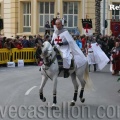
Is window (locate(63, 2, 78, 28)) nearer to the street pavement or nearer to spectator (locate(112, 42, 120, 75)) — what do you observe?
spectator (locate(112, 42, 120, 75))

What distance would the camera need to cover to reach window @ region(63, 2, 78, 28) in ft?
145

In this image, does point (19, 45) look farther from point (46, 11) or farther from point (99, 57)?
point (46, 11)

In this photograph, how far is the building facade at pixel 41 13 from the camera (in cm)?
4400

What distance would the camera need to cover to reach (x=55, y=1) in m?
43.9

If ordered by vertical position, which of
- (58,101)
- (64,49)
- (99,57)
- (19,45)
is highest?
(64,49)

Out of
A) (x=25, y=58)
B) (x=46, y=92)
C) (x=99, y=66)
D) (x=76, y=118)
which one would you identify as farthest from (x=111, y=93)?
(x=25, y=58)

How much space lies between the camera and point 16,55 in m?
28.2

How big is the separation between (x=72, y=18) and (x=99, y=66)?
21.8m

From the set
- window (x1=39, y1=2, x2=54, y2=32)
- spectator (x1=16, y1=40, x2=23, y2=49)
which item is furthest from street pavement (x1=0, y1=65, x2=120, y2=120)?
window (x1=39, y1=2, x2=54, y2=32)

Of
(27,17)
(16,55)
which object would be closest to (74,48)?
(16,55)

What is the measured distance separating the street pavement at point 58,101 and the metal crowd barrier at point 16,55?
746cm

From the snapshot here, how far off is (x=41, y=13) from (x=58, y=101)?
31592 mm

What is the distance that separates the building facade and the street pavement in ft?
80.8

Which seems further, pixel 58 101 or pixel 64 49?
pixel 58 101
